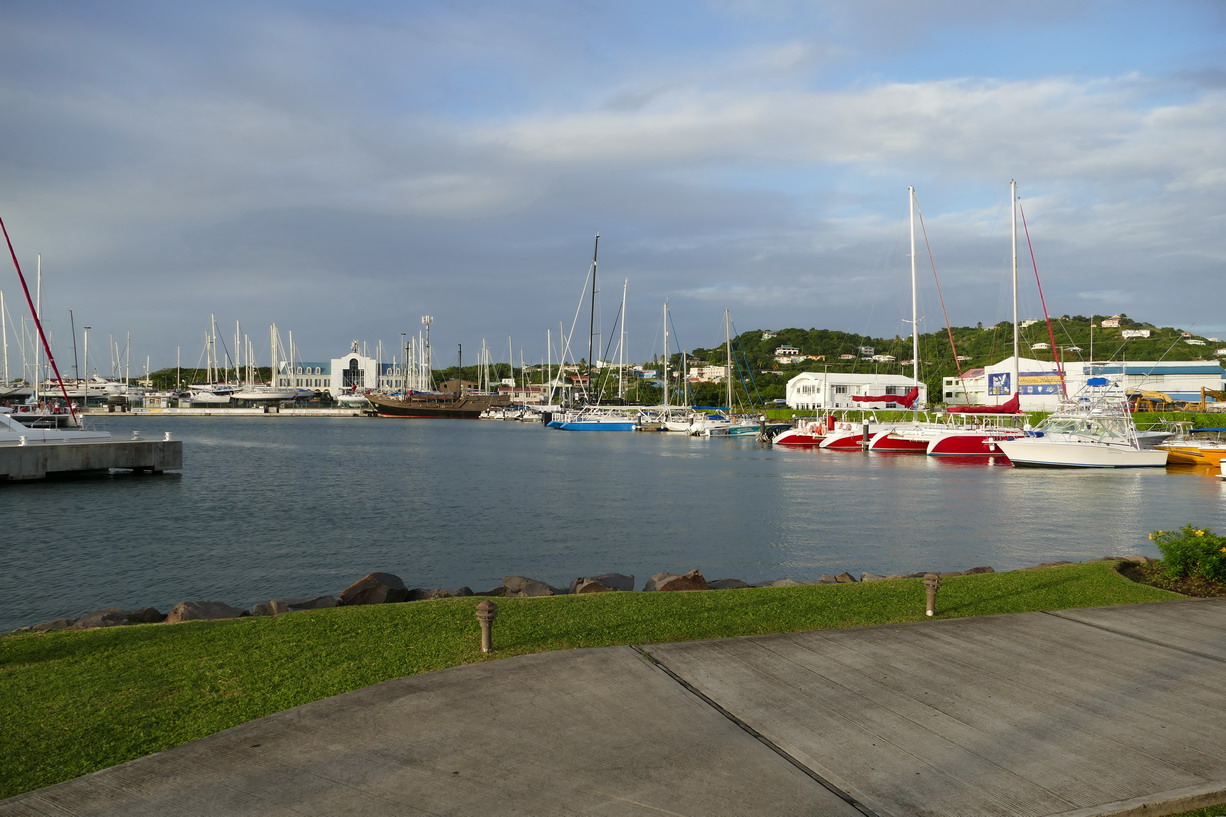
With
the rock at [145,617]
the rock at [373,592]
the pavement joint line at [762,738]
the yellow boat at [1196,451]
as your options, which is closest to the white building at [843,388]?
the yellow boat at [1196,451]

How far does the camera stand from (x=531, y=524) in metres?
27.8

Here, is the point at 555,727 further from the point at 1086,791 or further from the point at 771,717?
the point at 1086,791

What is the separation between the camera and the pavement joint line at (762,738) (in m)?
5.31

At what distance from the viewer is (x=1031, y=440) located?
51.0 metres

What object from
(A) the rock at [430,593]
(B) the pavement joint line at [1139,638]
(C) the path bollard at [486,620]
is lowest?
(A) the rock at [430,593]

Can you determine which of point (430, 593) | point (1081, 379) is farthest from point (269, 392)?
point (430, 593)

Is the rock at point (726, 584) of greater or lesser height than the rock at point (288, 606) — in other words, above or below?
below

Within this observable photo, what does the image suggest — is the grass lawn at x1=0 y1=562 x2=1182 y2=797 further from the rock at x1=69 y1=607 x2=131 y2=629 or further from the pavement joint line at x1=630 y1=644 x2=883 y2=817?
the rock at x1=69 y1=607 x2=131 y2=629

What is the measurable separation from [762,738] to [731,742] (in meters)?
0.27

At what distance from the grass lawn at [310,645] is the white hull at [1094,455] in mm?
41731

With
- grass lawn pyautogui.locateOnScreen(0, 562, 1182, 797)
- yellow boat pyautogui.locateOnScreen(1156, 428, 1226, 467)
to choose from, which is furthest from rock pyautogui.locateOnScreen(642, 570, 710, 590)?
yellow boat pyautogui.locateOnScreen(1156, 428, 1226, 467)

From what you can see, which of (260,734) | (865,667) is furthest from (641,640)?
(260,734)

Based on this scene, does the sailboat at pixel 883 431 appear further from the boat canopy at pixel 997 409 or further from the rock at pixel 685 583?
the rock at pixel 685 583

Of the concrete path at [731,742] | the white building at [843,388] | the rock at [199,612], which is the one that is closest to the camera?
the concrete path at [731,742]
